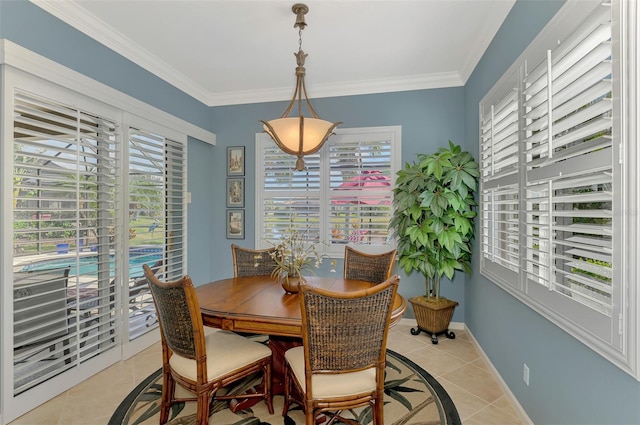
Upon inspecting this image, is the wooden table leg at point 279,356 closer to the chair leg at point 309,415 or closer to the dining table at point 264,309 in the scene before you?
the dining table at point 264,309

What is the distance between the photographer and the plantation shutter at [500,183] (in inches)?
85.3

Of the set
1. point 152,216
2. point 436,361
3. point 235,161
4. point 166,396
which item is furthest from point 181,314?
point 235,161

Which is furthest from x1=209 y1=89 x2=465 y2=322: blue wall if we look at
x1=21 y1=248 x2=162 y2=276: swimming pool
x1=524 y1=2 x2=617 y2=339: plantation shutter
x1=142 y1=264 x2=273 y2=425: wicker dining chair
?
x1=142 y1=264 x2=273 y2=425: wicker dining chair

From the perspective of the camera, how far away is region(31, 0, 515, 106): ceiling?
2.41 meters

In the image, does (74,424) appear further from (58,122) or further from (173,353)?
(58,122)

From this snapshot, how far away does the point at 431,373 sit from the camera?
2.61 meters

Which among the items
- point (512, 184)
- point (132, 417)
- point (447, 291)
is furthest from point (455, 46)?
point (132, 417)

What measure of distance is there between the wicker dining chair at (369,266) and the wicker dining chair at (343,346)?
1071mm

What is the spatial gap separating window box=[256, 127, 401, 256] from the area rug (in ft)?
5.70

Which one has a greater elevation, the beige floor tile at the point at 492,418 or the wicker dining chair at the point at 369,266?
the wicker dining chair at the point at 369,266

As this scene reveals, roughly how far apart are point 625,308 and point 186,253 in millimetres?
3803

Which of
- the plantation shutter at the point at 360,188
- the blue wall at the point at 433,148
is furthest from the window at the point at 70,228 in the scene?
the plantation shutter at the point at 360,188

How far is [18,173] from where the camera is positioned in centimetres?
207

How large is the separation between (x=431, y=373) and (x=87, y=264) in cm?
293
